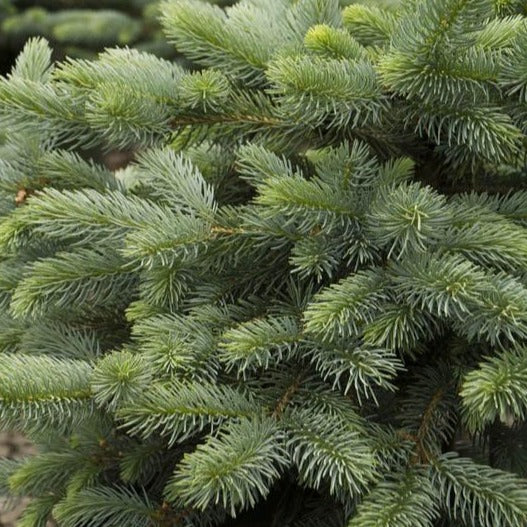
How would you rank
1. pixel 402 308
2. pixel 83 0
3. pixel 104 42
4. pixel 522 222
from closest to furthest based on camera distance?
pixel 402 308 < pixel 522 222 < pixel 104 42 < pixel 83 0

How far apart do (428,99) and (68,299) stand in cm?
65

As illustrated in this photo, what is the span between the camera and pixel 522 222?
4.64 ft

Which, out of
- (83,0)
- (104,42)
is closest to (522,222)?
(104,42)

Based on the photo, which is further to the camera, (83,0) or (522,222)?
(83,0)

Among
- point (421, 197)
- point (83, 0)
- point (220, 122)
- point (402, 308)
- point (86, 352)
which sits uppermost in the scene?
point (83, 0)

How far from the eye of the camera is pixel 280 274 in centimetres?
147

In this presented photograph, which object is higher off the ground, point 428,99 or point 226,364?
point 428,99

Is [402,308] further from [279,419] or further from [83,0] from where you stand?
[83,0]

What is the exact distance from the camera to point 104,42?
15.0 ft

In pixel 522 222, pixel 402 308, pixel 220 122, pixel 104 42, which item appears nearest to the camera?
pixel 402 308

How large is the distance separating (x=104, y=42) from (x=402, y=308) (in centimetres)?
365

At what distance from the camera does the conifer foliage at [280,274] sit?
1220 millimetres

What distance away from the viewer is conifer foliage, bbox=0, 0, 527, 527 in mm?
1220

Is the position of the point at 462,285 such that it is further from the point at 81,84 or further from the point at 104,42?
the point at 104,42
